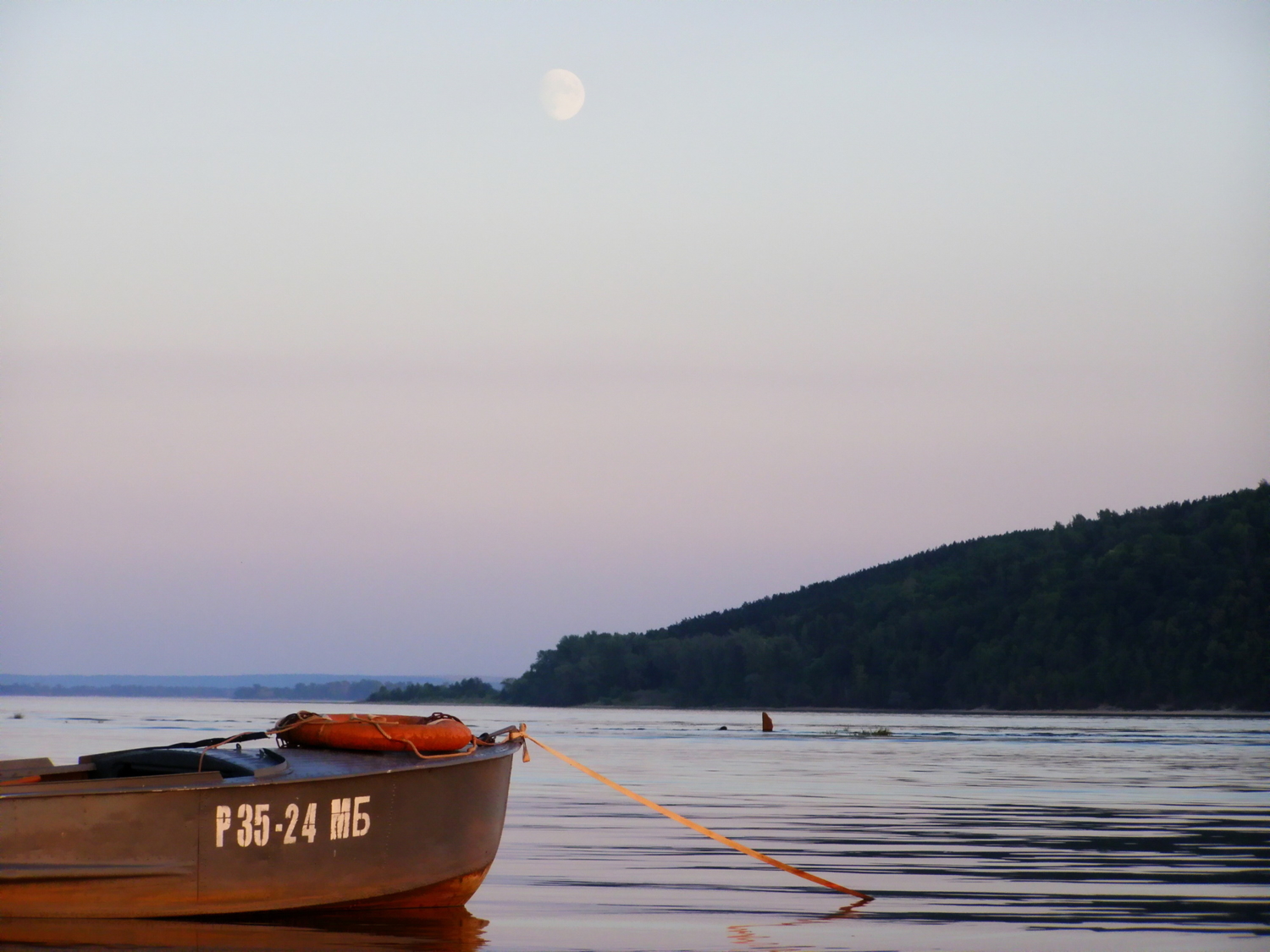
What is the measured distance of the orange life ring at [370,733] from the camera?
618 inches

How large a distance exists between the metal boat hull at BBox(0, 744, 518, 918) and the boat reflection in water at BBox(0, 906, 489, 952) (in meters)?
0.11

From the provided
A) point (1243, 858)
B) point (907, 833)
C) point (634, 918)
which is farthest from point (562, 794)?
point (634, 918)

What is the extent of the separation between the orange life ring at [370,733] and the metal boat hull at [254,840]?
16 cm

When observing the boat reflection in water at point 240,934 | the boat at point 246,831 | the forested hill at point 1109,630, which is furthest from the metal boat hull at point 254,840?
the forested hill at point 1109,630

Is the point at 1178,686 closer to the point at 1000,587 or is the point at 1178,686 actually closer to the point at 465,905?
the point at 1000,587

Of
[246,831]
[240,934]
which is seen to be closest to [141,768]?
[246,831]

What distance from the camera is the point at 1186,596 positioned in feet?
583

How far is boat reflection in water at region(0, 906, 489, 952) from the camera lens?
42.4ft

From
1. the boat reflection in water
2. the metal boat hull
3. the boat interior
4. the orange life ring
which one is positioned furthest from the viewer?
the orange life ring

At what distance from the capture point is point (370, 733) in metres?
15.8

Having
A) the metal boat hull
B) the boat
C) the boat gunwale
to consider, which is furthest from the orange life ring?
the boat gunwale

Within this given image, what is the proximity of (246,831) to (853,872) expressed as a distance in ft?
23.6

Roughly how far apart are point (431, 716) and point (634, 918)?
3324 millimetres

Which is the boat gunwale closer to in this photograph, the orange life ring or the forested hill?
the orange life ring
